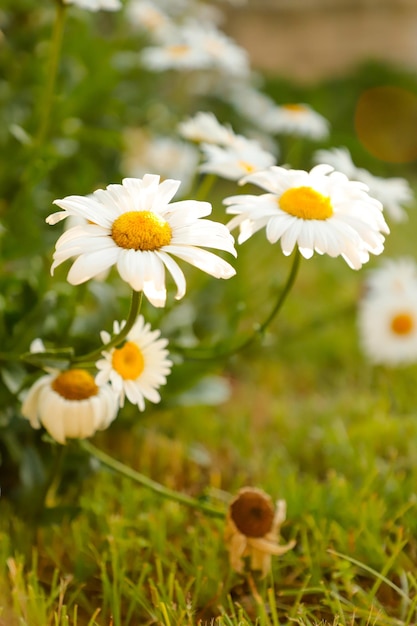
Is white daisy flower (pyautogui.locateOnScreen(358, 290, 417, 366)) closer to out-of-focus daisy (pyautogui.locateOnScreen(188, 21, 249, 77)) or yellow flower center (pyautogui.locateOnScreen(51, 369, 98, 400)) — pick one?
out-of-focus daisy (pyautogui.locateOnScreen(188, 21, 249, 77))

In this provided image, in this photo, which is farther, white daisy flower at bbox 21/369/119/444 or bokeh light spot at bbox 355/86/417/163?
bokeh light spot at bbox 355/86/417/163

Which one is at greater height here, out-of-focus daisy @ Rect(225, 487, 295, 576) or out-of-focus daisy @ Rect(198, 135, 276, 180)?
out-of-focus daisy @ Rect(198, 135, 276, 180)

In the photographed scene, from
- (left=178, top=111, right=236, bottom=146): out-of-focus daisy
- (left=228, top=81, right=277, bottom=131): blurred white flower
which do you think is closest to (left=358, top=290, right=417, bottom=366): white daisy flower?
(left=178, top=111, right=236, bottom=146): out-of-focus daisy

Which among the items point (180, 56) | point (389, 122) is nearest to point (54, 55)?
point (180, 56)

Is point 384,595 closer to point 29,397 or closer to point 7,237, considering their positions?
point 29,397

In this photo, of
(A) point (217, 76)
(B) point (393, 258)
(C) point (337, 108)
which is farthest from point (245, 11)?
(B) point (393, 258)
